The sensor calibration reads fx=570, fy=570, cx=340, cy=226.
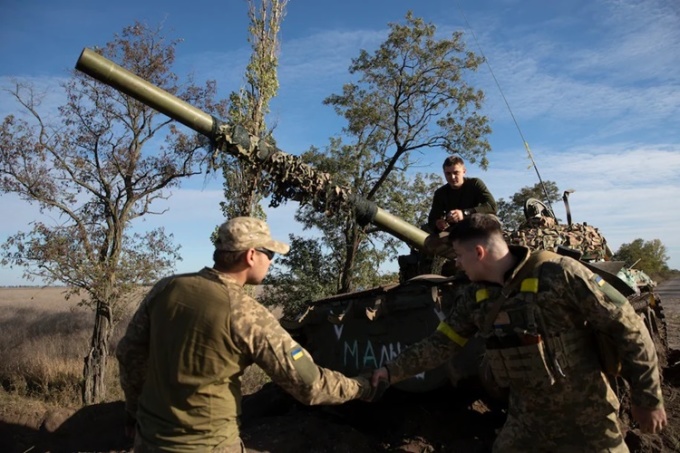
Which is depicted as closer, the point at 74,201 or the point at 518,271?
the point at 518,271

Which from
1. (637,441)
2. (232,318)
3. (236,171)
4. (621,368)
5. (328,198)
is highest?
(236,171)

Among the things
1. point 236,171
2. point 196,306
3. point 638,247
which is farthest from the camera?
point 638,247

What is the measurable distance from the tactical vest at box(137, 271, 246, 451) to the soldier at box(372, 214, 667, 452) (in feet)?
4.56

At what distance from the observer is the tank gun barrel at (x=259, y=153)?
4.80 m

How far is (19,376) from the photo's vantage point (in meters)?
10.9

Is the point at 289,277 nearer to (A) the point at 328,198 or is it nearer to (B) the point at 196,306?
(A) the point at 328,198

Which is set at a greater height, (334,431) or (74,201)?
(74,201)

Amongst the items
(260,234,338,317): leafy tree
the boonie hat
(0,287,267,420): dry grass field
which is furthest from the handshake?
(260,234,338,317): leafy tree

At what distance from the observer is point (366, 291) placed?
584 centimetres

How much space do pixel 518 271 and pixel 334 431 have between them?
3201 mm

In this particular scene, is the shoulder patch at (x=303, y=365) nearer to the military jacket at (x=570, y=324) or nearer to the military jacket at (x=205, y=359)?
the military jacket at (x=205, y=359)

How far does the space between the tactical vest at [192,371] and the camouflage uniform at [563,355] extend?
1453 mm

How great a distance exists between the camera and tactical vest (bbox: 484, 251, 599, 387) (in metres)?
2.89

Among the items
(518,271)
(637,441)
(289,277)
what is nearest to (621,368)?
(518,271)
